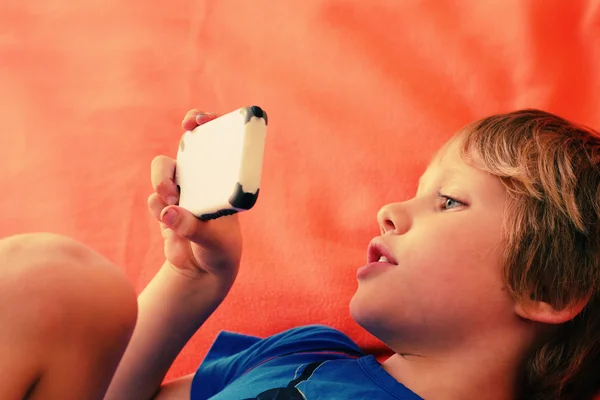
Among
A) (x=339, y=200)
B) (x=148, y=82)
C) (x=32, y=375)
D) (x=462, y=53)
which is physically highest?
(x=462, y=53)

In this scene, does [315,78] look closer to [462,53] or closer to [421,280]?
[462,53]

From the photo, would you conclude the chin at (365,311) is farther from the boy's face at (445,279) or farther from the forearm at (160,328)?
the forearm at (160,328)

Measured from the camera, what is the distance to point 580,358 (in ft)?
2.30

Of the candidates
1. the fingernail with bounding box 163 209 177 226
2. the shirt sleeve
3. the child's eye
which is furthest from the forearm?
the child's eye

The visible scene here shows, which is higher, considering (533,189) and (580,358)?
(533,189)

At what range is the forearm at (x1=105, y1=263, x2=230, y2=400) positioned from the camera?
2.56ft

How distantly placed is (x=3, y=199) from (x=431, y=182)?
58cm

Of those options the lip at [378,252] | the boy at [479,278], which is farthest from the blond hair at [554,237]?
the lip at [378,252]

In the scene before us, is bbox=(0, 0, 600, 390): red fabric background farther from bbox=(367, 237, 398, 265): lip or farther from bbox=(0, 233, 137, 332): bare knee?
bbox=(0, 233, 137, 332): bare knee

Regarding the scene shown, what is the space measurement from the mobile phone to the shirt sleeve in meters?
0.21

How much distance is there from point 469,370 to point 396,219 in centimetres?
16

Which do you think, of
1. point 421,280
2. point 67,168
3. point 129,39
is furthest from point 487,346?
point 129,39

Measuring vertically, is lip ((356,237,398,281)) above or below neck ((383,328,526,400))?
above

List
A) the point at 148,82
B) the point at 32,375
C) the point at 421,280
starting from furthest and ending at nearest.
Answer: the point at 148,82 < the point at 421,280 < the point at 32,375
